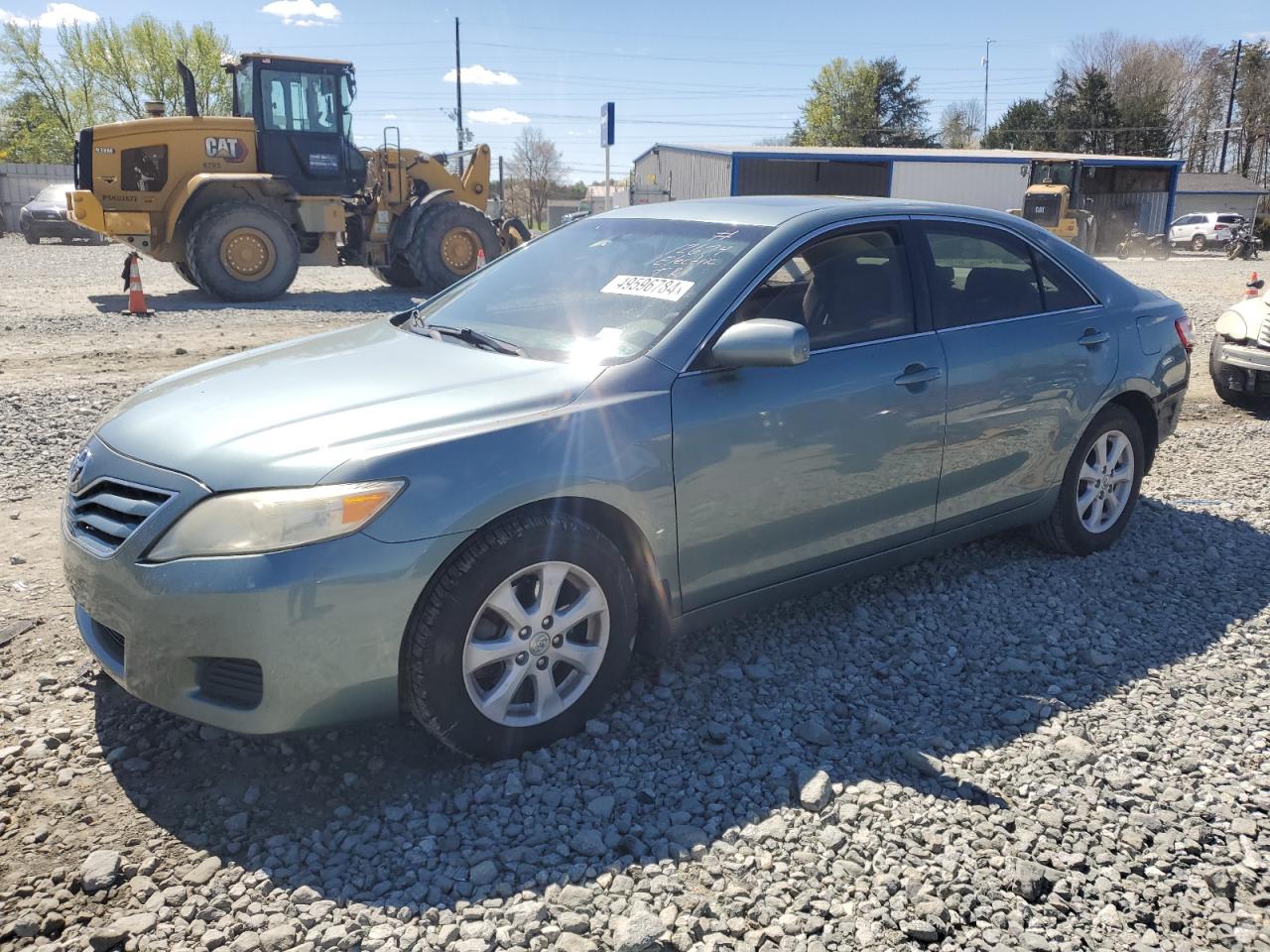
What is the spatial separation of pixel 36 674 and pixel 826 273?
3.23 meters

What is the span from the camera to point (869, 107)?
74500 millimetres

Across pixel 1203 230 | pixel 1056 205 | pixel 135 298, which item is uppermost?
pixel 1056 205

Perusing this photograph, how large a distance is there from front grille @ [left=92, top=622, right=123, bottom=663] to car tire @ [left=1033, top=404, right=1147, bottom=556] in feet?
12.7

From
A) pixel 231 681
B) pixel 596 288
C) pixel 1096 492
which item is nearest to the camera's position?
pixel 231 681

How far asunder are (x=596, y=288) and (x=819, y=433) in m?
1.01

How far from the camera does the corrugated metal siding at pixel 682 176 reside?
4153 centimetres

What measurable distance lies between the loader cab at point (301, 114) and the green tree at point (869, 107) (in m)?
65.9

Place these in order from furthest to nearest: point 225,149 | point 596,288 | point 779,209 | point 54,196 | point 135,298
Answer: point 54,196
point 225,149
point 135,298
point 779,209
point 596,288

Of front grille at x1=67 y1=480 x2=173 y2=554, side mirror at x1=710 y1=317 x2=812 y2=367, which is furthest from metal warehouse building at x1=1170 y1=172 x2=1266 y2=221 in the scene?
front grille at x1=67 y1=480 x2=173 y2=554

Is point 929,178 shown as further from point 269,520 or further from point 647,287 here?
point 269,520

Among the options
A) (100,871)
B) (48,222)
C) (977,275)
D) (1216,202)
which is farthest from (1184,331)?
(1216,202)

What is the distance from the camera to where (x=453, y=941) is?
236 cm

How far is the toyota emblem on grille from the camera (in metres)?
3.12

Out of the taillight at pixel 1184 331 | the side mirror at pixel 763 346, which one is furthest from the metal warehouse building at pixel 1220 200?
the side mirror at pixel 763 346
